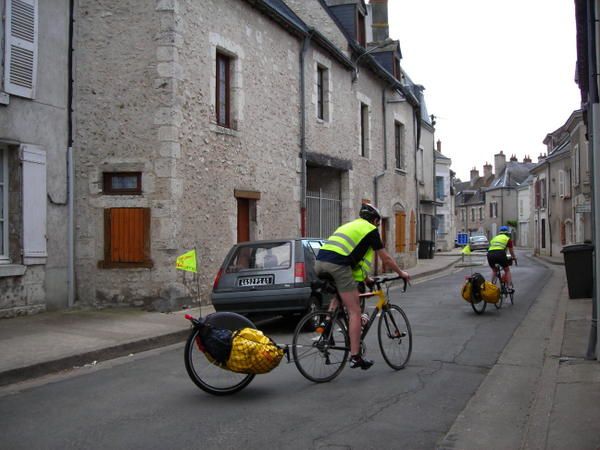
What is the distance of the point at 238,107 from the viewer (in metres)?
12.6

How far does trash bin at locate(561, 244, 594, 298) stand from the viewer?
12.8 meters

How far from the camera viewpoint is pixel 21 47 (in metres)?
9.62

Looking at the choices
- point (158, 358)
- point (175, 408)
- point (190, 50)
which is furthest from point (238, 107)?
point (175, 408)

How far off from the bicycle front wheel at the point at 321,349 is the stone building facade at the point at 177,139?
17.2ft

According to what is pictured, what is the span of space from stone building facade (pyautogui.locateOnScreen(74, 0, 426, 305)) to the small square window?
20mm

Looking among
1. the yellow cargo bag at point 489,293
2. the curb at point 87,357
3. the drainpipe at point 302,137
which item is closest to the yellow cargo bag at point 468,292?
the yellow cargo bag at point 489,293

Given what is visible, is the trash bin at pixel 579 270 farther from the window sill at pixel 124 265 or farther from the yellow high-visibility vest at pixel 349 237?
the yellow high-visibility vest at pixel 349 237

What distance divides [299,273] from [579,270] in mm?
7175

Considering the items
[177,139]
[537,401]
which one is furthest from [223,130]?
[537,401]

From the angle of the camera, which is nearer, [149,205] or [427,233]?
[149,205]

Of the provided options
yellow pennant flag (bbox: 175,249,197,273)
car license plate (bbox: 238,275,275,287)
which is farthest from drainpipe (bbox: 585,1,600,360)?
yellow pennant flag (bbox: 175,249,197,273)

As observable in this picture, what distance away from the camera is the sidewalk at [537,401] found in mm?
4027

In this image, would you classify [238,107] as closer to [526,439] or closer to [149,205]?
[149,205]

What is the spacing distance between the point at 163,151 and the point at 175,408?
20.9 feet
